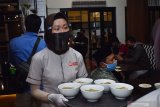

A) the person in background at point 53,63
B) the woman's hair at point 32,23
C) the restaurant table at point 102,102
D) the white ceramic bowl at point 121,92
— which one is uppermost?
the woman's hair at point 32,23

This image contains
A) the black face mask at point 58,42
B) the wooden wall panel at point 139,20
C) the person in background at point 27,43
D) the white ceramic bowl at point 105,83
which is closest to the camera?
the white ceramic bowl at point 105,83

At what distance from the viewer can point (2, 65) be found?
4848 millimetres

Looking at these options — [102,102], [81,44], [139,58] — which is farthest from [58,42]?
[81,44]

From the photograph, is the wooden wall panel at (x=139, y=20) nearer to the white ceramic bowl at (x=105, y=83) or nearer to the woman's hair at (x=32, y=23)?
the woman's hair at (x=32, y=23)

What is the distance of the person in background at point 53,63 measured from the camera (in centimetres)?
208

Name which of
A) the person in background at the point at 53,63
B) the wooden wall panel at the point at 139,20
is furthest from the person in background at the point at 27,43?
the wooden wall panel at the point at 139,20

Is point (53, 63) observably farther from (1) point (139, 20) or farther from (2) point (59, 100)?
(1) point (139, 20)

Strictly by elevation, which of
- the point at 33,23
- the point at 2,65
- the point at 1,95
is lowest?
the point at 1,95

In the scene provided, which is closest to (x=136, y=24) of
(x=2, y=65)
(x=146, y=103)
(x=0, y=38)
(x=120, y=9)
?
(x=120, y=9)

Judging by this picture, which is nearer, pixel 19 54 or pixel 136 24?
pixel 19 54

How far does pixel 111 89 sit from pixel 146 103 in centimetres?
48

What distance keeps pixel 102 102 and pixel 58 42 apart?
1.91ft

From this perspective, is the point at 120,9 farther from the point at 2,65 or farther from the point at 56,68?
the point at 56,68

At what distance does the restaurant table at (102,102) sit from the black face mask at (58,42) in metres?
0.41
